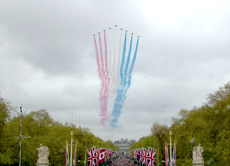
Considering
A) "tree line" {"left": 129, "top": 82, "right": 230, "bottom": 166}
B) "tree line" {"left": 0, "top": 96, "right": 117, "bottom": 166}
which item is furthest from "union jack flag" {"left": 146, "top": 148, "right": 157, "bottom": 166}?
"tree line" {"left": 0, "top": 96, "right": 117, "bottom": 166}

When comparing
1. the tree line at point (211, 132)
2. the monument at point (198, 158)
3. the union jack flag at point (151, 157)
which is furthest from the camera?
the union jack flag at point (151, 157)

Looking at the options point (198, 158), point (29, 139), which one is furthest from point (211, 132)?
point (29, 139)

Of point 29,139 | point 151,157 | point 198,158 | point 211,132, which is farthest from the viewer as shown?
point 29,139

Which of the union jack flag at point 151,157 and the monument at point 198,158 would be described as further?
the union jack flag at point 151,157

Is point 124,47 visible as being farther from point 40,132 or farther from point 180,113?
point 40,132

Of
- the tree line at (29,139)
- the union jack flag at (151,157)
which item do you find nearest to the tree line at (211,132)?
the union jack flag at (151,157)

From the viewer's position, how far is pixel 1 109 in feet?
178

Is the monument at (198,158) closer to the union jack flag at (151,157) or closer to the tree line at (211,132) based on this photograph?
the tree line at (211,132)

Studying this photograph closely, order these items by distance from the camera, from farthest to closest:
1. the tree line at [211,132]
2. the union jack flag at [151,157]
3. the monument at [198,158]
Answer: the union jack flag at [151,157]
the tree line at [211,132]
the monument at [198,158]

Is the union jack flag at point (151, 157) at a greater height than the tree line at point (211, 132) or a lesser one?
lesser

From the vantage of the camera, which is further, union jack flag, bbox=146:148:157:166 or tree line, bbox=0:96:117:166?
union jack flag, bbox=146:148:157:166

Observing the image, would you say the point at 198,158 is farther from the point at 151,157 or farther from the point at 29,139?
the point at 29,139

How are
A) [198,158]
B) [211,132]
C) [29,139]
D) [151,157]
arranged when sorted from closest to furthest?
[198,158] < [211,132] < [151,157] < [29,139]

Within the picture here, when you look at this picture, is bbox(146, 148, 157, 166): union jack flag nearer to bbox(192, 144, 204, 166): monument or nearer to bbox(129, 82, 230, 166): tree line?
bbox(129, 82, 230, 166): tree line
